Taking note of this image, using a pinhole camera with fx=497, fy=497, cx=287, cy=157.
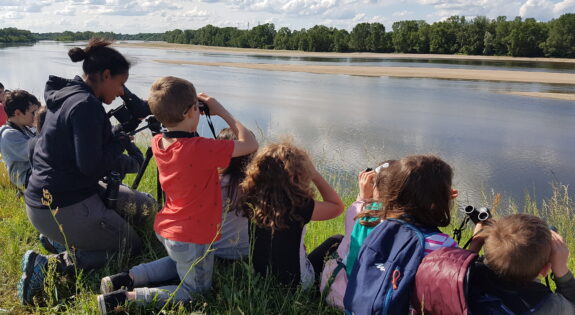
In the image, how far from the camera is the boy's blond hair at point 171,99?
2.05 meters

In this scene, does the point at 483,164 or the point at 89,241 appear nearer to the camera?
the point at 89,241

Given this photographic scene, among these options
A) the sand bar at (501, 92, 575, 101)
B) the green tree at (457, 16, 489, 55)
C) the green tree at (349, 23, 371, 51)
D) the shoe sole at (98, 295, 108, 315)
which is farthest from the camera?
the green tree at (349, 23, 371, 51)

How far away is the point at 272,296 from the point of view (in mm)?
2182

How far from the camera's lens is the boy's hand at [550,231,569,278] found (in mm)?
1572

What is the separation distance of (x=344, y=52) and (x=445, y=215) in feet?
195

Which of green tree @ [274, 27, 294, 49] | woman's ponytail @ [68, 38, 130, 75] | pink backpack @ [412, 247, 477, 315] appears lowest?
pink backpack @ [412, 247, 477, 315]

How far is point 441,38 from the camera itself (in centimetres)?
5012

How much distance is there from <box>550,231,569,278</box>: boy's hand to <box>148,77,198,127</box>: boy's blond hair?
145cm

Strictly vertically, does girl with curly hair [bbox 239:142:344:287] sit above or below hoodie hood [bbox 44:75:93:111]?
below

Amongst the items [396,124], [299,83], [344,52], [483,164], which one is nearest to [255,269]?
[483,164]

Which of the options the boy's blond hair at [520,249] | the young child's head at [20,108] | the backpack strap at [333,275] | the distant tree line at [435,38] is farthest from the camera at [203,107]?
the distant tree line at [435,38]

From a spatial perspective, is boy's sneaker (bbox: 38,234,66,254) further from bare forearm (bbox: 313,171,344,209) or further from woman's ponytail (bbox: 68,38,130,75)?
bare forearm (bbox: 313,171,344,209)

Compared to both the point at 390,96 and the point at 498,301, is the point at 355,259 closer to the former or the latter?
the point at 498,301

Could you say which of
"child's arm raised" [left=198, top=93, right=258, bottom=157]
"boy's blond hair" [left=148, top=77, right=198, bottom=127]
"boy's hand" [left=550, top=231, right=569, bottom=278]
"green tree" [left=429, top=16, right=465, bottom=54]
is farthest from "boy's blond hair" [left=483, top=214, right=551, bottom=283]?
"green tree" [left=429, top=16, right=465, bottom=54]
